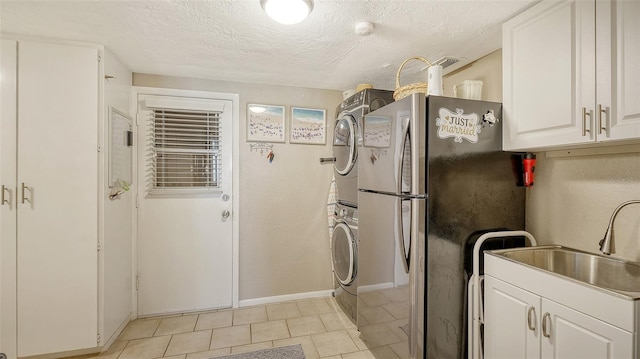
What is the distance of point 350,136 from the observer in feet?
8.44

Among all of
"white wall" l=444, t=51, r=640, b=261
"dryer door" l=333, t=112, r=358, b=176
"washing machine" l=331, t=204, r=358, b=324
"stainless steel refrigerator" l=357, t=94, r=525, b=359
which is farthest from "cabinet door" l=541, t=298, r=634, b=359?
"dryer door" l=333, t=112, r=358, b=176

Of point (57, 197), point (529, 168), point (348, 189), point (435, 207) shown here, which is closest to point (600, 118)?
point (529, 168)

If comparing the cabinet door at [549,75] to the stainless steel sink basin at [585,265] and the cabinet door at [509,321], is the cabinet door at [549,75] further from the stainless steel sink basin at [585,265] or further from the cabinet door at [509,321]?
the cabinet door at [509,321]

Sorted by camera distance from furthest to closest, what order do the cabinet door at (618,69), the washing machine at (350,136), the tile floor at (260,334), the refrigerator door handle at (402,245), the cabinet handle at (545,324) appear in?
the washing machine at (350,136)
the tile floor at (260,334)
the refrigerator door handle at (402,245)
the cabinet handle at (545,324)
the cabinet door at (618,69)

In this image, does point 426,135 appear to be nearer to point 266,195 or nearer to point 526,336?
point 526,336

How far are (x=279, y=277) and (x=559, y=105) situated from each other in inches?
106

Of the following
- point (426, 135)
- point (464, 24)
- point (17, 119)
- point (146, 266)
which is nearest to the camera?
point (426, 135)

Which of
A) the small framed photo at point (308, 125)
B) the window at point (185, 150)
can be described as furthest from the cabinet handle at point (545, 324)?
the window at point (185, 150)

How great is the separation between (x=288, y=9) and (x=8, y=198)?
2.25 meters

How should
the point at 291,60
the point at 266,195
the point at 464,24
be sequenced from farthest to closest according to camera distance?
the point at 266,195 < the point at 291,60 < the point at 464,24

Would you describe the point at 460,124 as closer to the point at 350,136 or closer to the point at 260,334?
the point at 350,136

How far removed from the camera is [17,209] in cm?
192

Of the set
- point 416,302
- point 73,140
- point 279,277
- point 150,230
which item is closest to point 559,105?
point 416,302

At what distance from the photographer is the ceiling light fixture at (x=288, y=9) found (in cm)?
142
